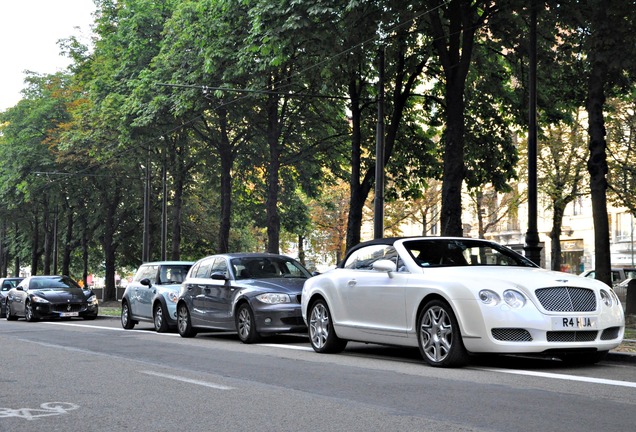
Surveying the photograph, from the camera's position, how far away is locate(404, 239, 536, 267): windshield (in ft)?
40.4

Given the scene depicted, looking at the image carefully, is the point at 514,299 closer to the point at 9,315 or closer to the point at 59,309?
the point at 59,309

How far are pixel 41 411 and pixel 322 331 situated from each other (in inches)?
248

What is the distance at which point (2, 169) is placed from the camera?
2028 inches

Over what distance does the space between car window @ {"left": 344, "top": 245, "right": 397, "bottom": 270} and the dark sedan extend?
59.1 feet

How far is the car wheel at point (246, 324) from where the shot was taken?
1667 cm

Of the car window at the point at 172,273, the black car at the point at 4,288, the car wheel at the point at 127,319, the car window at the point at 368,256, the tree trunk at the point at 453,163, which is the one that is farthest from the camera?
Result: the black car at the point at 4,288

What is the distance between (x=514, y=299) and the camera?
35.6 ft

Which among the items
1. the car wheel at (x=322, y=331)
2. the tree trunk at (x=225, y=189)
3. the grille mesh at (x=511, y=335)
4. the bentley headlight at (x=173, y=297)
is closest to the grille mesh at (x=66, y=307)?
the tree trunk at (x=225, y=189)

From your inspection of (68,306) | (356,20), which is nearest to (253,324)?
(356,20)

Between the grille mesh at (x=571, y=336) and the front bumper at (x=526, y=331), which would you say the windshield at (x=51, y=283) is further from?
the grille mesh at (x=571, y=336)

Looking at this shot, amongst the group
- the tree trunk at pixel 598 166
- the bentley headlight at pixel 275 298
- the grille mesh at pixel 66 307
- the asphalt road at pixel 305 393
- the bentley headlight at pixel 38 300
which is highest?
the tree trunk at pixel 598 166

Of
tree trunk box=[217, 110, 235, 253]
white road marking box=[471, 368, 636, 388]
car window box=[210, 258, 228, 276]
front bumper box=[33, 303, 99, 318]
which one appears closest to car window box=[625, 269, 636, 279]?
tree trunk box=[217, 110, 235, 253]

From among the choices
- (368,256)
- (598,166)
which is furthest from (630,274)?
(368,256)

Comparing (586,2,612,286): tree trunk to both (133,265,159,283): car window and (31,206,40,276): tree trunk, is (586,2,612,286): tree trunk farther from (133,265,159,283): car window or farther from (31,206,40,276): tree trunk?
(31,206,40,276): tree trunk
